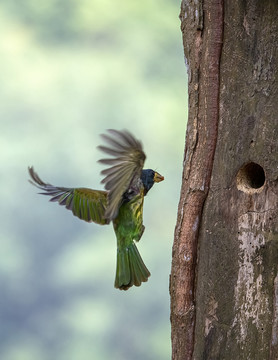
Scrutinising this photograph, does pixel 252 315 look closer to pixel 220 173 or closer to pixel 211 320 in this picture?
pixel 211 320

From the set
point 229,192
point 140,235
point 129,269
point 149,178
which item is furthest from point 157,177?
point 229,192

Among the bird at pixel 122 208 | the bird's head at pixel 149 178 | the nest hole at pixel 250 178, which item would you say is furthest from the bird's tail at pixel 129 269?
the nest hole at pixel 250 178

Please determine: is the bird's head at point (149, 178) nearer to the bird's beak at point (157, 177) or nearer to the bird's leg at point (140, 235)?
the bird's beak at point (157, 177)

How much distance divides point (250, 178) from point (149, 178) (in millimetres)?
861

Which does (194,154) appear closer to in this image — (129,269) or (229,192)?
(229,192)

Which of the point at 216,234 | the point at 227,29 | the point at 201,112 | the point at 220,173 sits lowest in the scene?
the point at 216,234

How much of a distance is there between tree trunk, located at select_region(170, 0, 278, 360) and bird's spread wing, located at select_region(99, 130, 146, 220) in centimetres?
37

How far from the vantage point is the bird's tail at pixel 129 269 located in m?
5.50

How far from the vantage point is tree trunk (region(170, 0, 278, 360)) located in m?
4.62

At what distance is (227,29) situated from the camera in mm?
4898

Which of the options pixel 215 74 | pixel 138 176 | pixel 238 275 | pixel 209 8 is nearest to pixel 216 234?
pixel 238 275

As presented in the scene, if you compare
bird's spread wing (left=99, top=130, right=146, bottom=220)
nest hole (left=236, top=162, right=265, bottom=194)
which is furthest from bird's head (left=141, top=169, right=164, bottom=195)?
nest hole (left=236, top=162, right=265, bottom=194)

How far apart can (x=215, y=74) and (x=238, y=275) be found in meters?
1.20

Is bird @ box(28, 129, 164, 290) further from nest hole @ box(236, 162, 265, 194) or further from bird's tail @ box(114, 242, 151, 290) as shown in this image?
nest hole @ box(236, 162, 265, 194)
